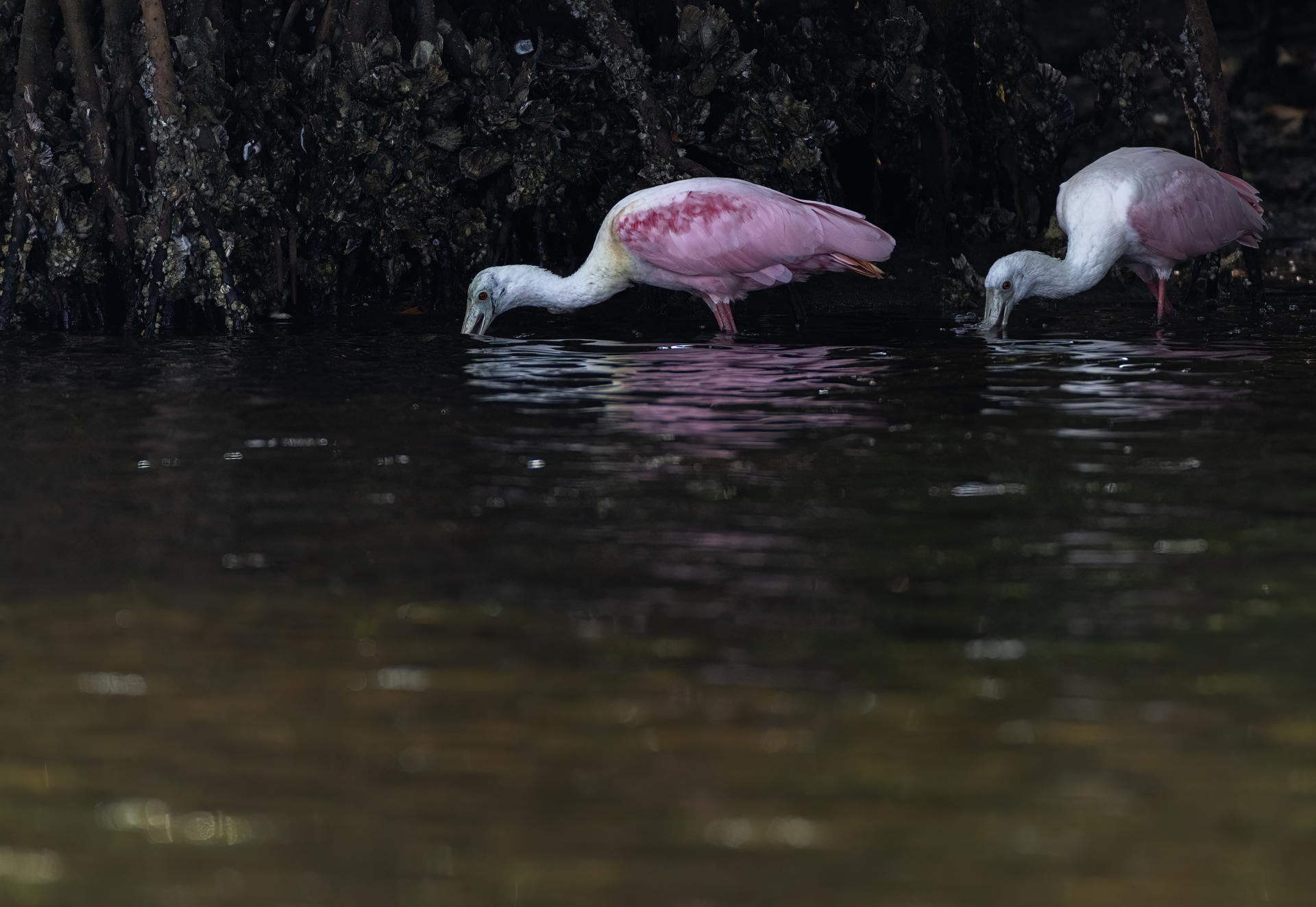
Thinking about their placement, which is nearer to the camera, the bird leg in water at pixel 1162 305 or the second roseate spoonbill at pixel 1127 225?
the second roseate spoonbill at pixel 1127 225

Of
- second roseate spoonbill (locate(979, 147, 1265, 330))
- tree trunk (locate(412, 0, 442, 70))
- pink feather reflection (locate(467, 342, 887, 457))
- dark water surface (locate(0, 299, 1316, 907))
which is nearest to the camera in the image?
dark water surface (locate(0, 299, 1316, 907))

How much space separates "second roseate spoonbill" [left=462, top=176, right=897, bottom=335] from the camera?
370 inches

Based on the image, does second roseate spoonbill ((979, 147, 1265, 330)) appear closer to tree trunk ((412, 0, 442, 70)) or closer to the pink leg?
the pink leg

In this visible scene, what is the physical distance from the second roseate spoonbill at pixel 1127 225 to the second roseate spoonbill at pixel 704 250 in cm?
70

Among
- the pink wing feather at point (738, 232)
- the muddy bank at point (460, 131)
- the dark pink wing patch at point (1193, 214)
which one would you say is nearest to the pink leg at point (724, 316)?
the pink wing feather at point (738, 232)

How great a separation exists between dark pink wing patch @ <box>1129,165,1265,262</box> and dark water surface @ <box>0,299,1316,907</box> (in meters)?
3.24

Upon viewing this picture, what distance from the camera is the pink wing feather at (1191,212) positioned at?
374 inches

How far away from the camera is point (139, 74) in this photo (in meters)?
10.1

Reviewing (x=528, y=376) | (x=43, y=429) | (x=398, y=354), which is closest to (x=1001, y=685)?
(x=43, y=429)

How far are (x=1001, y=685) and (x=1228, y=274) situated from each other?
28.0ft

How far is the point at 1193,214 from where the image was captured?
9633 millimetres

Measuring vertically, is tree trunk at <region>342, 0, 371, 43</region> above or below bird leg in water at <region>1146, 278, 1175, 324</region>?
above

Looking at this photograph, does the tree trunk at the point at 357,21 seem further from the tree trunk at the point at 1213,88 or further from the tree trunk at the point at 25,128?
the tree trunk at the point at 1213,88

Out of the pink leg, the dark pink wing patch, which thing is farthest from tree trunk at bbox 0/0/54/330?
the dark pink wing patch
